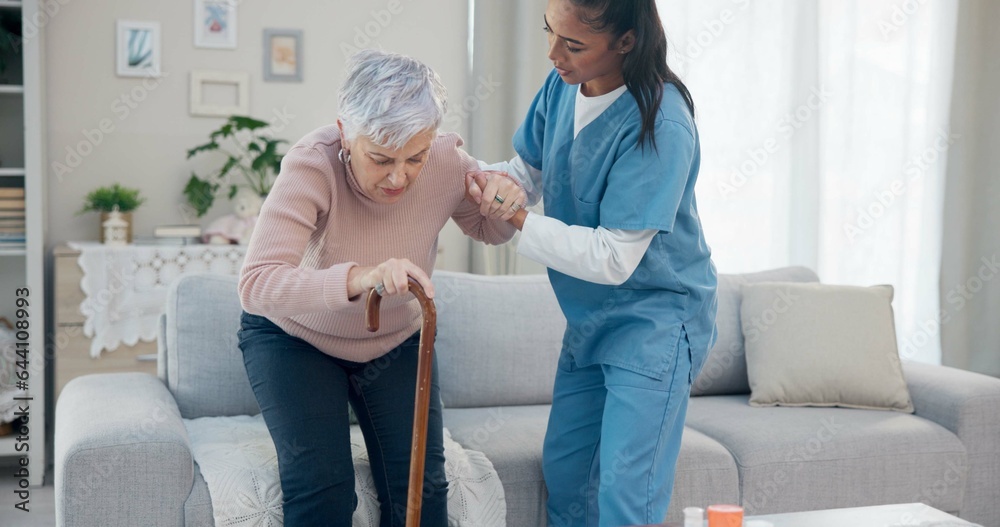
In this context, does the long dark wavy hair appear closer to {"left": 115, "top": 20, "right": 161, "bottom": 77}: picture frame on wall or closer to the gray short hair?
the gray short hair

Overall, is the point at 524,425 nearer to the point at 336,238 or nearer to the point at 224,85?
the point at 336,238

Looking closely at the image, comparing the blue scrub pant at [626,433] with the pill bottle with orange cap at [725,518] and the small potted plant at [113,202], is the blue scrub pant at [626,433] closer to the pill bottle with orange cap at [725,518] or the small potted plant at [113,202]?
the pill bottle with orange cap at [725,518]

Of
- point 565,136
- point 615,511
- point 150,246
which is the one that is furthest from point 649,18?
point 150,246

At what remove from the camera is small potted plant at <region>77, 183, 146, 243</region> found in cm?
357

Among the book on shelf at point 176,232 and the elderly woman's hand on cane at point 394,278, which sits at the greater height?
the elderly woman's hand on cane at point 394,278

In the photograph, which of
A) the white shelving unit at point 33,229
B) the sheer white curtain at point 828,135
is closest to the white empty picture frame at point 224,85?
the white shelving unit at point 33,229

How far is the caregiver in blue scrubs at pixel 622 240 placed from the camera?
163cm

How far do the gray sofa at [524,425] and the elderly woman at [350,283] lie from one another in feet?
0.96

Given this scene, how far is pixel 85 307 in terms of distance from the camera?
3309 millimetres

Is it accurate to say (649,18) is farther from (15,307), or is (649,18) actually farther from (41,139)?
(15,307)

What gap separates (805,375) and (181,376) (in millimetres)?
1723

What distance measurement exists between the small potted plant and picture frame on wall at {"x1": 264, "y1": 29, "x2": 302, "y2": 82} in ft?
2.51

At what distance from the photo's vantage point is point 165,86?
12.5 feet

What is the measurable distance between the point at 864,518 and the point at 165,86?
127 inches
